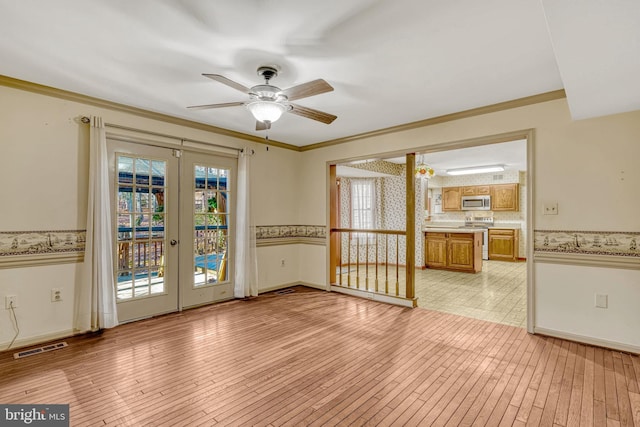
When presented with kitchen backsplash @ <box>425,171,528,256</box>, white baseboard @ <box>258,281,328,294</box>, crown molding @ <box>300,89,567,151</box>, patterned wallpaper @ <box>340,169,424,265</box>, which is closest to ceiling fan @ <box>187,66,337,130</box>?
crown molding @ <box>300,89,567,151</box>

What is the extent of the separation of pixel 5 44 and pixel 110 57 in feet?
2.17

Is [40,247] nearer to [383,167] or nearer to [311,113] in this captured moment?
[311,113]

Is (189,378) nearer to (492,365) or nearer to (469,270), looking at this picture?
(492,365)

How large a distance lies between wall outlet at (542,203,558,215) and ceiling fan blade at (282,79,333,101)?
100 inches

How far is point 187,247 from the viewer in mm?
4043

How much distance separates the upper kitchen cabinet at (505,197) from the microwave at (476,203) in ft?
0.40

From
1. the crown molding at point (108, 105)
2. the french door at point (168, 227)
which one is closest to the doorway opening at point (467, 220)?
the crown molding at point (108, 105)

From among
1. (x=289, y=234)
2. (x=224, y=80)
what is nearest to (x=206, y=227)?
(x=289, y=234)

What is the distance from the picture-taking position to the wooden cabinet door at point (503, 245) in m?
7.81

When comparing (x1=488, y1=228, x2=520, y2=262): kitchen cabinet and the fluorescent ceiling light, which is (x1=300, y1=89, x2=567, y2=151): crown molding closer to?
the fluorescent ceiling light

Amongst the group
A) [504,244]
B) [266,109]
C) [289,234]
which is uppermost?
[266,109]

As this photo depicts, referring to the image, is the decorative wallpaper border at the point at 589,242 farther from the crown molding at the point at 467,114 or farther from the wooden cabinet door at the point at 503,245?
the wooden cabinet door at the point at 503,245

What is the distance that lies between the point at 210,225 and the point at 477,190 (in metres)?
7.22

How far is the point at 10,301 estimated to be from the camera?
2850mm
